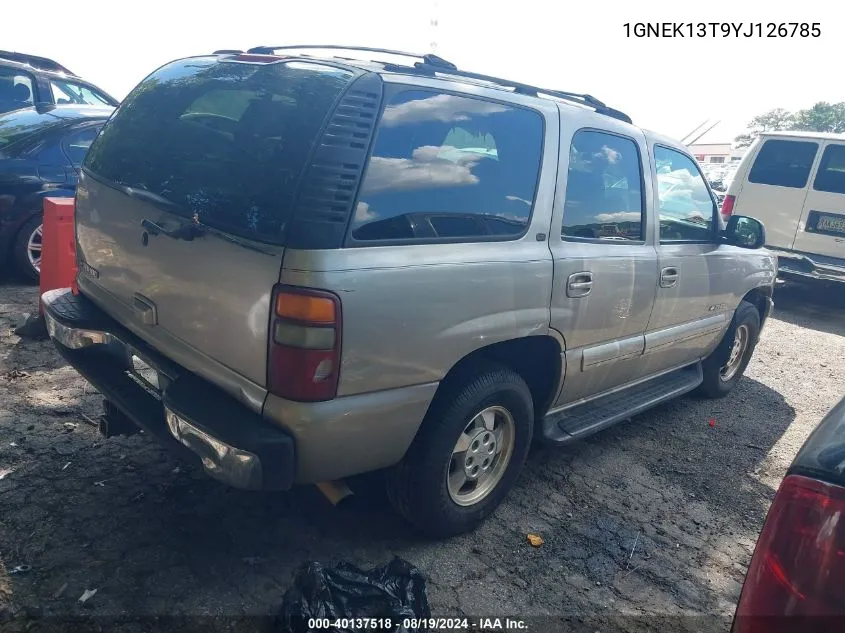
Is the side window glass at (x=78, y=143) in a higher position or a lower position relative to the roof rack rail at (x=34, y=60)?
lower

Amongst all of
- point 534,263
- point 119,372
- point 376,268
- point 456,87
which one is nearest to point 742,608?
point 376,268

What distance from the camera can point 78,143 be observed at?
5980 mm

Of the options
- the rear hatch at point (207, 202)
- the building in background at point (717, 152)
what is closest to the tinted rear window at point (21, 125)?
the rear hatch at point (207, 202)

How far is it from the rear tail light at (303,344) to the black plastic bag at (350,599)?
26.3 inches

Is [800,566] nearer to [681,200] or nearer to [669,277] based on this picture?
[669,277]

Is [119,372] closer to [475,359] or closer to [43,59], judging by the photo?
[475,359]

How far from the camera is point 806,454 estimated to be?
1.47m

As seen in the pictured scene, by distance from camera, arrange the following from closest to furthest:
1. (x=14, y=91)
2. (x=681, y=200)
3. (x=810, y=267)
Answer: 1. (x=681, y=200)
2. (x=14, y=91)
3. (x=810, y=267)

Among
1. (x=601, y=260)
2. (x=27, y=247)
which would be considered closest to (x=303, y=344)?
(x=601, y=260)

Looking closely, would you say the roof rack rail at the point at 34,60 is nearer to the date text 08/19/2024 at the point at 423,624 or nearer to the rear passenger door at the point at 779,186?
the date text 08/19/2024 at the point at 423,624

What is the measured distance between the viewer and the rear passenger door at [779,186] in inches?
337

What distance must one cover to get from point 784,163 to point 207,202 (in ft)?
28.2

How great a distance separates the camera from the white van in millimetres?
8305

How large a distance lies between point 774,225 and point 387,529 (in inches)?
313
